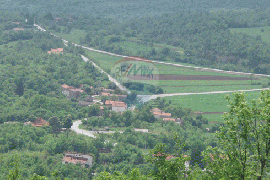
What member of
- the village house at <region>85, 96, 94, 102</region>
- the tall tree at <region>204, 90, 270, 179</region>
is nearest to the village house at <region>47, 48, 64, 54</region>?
the village house at <region>85, 96, 94, 102</region>

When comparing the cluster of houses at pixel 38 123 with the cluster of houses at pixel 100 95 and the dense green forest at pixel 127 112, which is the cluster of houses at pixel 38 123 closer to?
the dense green forest at pixel 127 112

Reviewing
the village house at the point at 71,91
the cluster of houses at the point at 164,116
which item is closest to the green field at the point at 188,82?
the cluster of houses at the point at 164,116

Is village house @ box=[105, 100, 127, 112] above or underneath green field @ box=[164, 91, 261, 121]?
above

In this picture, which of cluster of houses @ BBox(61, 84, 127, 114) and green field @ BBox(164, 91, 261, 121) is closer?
cluster of houses @ BBox(61, 84, 127, 114)

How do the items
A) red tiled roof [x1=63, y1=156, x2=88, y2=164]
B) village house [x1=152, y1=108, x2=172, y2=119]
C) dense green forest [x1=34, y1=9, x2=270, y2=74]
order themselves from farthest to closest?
dense green forest [x1=34, y1=9, x2=270, y2=74], village house [x1=152, y1=108, x2=172, y2=119], red tiled roof [x1=63, y1=156, x2=88, y2=164]

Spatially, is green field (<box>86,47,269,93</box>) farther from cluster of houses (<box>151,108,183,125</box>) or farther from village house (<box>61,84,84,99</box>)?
village house (<box>61,84,84,99</box>)

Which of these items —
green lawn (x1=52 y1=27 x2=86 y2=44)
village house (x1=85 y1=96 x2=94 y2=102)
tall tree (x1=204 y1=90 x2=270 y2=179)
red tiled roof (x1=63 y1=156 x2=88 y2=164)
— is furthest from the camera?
green lawn (x1=52 y1=27 x2=86 y2=44)

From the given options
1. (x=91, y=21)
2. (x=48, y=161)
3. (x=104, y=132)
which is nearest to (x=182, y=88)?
(x=104, y=132)

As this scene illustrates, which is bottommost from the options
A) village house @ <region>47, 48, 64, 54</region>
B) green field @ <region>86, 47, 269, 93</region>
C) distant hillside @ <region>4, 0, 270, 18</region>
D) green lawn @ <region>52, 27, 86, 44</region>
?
green field @ <region>86, 47, 269, 93</region>
